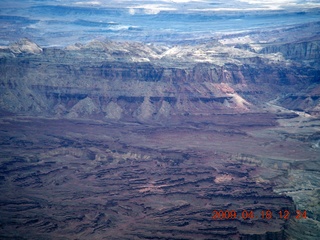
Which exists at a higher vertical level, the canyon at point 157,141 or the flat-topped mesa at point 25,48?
the flat-topped mesa at point 25,48

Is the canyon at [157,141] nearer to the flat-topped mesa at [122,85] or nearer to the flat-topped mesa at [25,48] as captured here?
the flat-topped mesa at [122,85]

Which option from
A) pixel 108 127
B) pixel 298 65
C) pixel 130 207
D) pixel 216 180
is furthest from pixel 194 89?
pixel 130 207

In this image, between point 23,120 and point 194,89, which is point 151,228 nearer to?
point 23,120

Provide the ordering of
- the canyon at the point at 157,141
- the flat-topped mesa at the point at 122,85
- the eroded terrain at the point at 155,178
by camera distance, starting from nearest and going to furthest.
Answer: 1. the eroded terrain at the point at 155,178
2. the canyon at the point at 157,141
3. the flat-topped mesa at the point at 122,85

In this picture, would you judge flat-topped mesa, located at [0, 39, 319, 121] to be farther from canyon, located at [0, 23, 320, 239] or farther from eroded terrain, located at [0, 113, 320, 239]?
eroded terrain, located at [0, 113, 320, 239]

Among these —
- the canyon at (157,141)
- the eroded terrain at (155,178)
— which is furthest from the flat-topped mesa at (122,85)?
the eroded terrain at (155,178)
